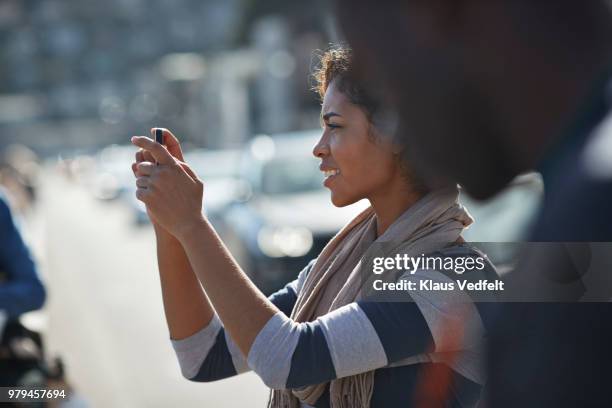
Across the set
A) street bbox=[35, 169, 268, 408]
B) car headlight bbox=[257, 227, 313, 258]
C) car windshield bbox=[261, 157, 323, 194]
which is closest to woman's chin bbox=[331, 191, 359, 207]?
street bbox=[35, 169, 268, 408]

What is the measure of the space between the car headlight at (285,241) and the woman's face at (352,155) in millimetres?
5977

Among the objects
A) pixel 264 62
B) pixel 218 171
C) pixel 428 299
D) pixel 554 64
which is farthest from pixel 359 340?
pixel 264 62

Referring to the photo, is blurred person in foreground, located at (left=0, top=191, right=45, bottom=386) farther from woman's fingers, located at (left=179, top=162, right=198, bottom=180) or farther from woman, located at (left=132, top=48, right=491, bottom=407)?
woman's fingers, located at (left=179, top=162, right=198, bottom=180)

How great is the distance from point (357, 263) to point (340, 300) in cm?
12

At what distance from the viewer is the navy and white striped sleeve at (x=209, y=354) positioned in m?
1.94

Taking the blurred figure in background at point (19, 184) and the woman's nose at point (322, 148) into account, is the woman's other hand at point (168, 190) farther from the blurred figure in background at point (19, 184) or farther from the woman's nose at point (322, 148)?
the blurred figure in background at point (19, 184)

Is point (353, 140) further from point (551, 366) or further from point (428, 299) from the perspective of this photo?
point (551, 366)

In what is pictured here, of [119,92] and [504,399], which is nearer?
[504,399]

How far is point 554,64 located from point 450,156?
0.14 metres

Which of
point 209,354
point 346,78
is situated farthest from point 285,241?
point 346,78

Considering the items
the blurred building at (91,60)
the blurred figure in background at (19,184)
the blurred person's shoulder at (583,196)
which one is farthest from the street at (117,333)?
the blurred building at (91,60)

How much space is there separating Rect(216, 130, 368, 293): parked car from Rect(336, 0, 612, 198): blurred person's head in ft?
19.0

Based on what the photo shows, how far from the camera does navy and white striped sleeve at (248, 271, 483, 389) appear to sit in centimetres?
158

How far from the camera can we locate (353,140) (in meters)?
1.77
